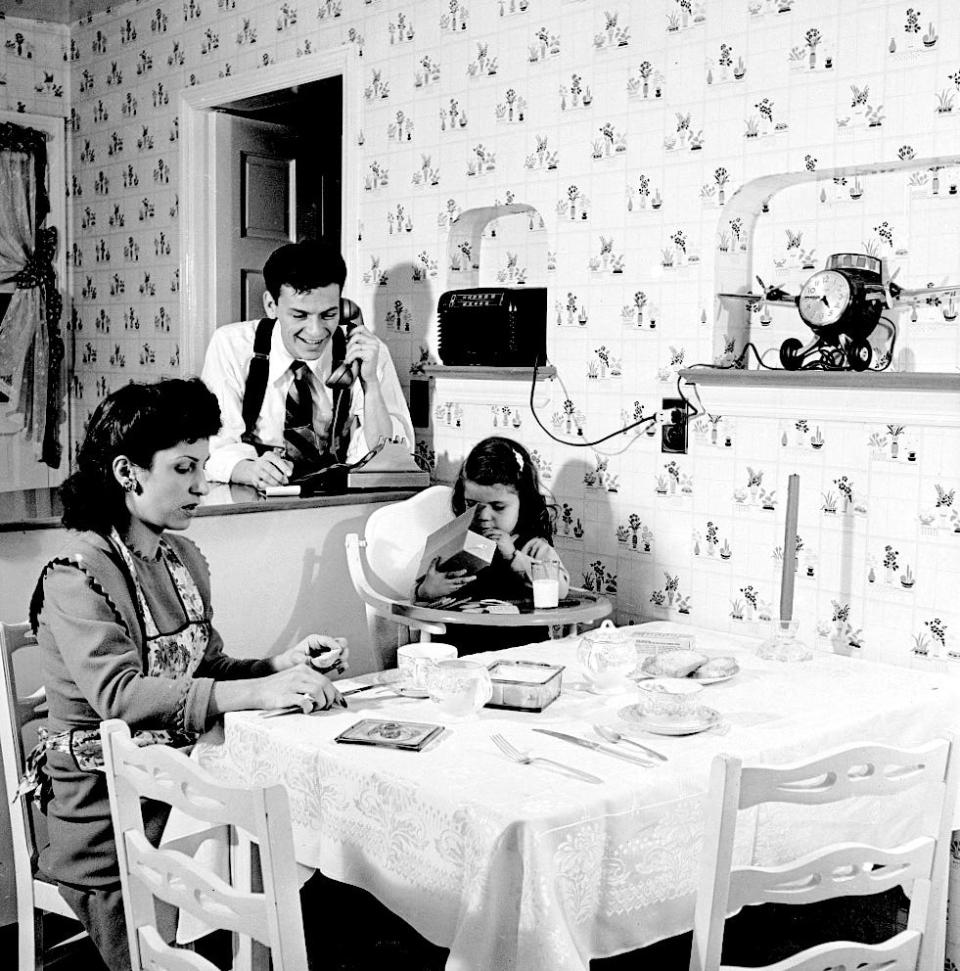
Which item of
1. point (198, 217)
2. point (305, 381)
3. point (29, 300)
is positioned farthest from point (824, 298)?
point (29, 300)

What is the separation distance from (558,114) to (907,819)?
79.9 inches

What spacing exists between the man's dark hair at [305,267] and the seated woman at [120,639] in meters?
1.45

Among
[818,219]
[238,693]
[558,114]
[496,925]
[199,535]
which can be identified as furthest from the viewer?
[558,114]

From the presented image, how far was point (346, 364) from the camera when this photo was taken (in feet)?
12.5

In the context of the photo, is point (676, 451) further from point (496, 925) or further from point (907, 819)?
point (496, 925)

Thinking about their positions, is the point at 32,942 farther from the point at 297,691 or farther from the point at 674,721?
the point at 674,721

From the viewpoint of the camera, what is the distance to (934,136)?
270 centimetres

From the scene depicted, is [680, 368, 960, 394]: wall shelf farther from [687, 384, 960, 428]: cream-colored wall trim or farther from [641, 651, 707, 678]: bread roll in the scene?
[641, 651, 707, 678]: bread roll

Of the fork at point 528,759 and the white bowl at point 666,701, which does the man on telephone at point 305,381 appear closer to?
the white bowl at point 666,701

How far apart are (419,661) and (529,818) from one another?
641 millimetres

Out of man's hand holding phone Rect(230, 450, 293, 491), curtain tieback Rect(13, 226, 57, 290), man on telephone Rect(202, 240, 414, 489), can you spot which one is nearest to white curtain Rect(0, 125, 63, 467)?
curtain tieback Rect(13, 226, 57, 290)

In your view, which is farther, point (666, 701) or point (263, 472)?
point (263, 472)

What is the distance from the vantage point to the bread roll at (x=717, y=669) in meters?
2.45

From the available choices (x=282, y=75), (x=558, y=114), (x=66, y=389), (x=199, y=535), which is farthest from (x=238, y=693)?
(x=66, y=389)
